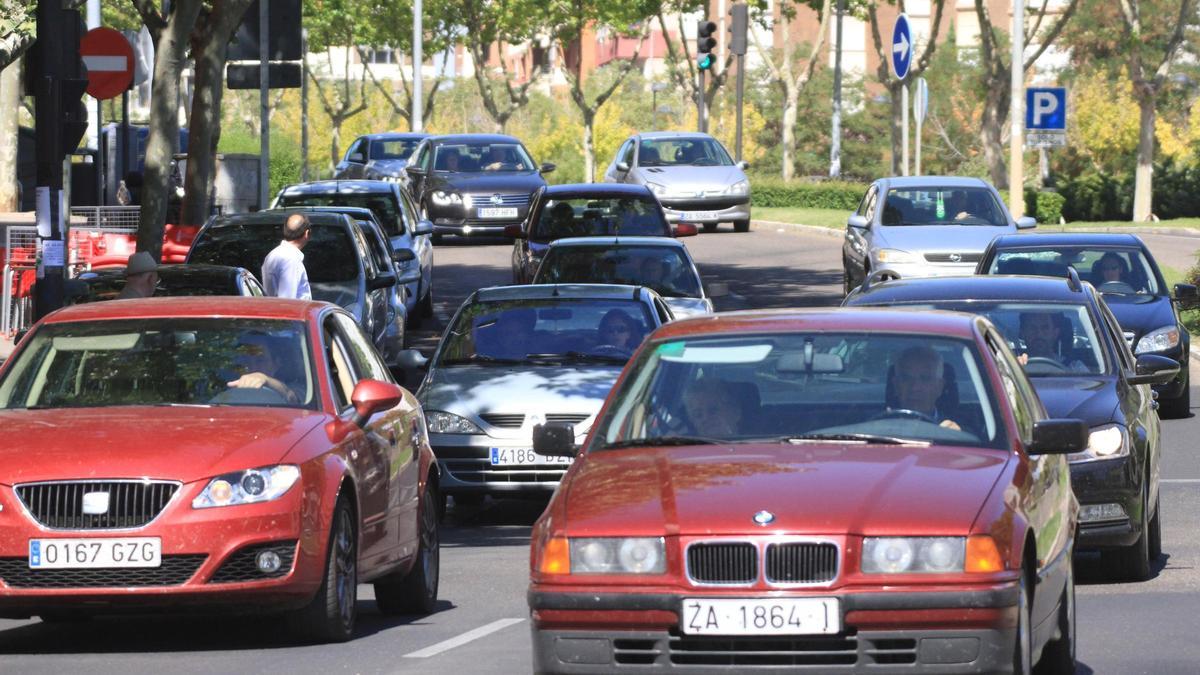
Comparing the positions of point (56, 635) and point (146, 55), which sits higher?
point (146, 55)

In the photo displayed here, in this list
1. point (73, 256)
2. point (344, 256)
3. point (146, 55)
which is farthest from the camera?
A: point (146, 55)

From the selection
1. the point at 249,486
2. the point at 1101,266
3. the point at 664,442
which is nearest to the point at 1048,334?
the point at 249,486

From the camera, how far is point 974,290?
1338cm

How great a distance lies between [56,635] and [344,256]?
38.0ft

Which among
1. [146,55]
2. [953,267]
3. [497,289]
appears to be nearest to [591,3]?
[146,55]

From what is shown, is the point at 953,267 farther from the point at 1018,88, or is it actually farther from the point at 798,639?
the point at 798,639

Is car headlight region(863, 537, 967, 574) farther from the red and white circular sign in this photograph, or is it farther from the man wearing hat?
the red and white circular sign

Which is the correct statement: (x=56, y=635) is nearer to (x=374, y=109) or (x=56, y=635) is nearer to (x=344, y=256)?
(x=344, y=256)

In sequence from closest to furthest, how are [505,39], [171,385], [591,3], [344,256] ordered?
[171,385]
[344,256]
[591,3]
[505,39]

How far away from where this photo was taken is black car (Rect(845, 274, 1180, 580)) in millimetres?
11352

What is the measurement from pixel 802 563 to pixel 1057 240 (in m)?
14.6

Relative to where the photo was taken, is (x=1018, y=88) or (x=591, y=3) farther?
(x=591, y=3)

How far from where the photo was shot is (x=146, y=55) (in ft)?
105

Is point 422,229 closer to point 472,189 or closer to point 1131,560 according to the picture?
point 472,189
